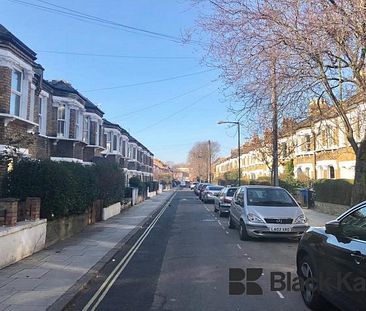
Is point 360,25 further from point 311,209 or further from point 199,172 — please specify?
point 199,172

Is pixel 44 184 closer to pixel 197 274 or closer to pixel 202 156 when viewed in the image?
pixel 197 274

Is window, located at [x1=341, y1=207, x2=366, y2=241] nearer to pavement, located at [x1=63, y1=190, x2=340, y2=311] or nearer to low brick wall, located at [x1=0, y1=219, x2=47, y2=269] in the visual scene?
pavement, located at [x1=63, y1=190, x2=340, y2=311]

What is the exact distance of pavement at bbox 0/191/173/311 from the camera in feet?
20.9

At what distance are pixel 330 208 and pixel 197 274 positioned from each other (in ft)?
56.3

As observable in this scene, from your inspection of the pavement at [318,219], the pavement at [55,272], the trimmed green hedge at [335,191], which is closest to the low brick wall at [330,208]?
the trimmed green hedge at [335,191]

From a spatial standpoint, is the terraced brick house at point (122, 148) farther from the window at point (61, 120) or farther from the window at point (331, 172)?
the window at point (331, 172)

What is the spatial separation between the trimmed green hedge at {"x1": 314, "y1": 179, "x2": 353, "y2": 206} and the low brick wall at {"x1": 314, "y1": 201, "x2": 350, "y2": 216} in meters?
0.23

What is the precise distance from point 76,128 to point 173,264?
66.3 feet

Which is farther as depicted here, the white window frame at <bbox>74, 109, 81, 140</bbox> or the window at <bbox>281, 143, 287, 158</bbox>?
the window at <bbox>281, 143, 287, 158</bbox>

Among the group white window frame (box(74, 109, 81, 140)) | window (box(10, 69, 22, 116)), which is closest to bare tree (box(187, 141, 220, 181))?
white window frame (box(74, 109, 81, 140))

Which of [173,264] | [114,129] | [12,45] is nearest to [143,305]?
[173,264]

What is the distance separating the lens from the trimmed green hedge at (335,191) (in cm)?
2188

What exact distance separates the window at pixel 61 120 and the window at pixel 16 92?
8419 mm

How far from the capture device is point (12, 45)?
16.6 m
